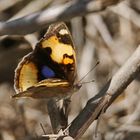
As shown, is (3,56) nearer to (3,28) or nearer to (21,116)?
(21,116)

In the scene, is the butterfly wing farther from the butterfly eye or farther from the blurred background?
the blurred background

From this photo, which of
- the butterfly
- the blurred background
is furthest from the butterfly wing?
the blurred background

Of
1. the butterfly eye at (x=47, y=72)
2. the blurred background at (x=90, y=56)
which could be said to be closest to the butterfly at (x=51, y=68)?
the butterfly eye at (x=47, y=72)

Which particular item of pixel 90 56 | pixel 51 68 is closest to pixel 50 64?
pixel 51 68

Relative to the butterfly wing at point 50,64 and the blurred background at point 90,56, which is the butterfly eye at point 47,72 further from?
the blurred background at point 90,56

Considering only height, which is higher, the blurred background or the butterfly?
the butterfly

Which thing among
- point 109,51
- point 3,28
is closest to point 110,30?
point 109,51
